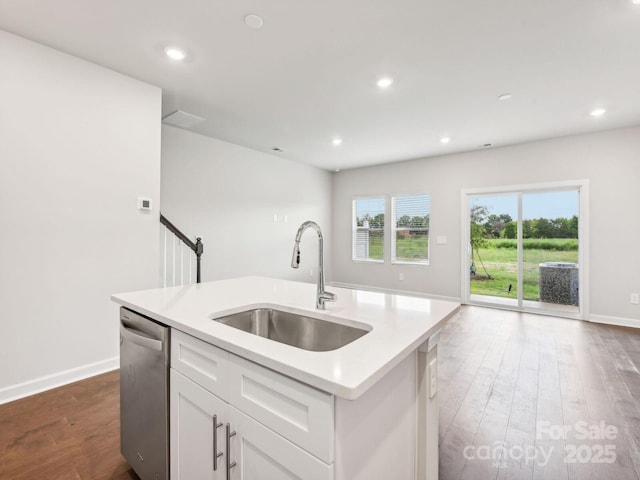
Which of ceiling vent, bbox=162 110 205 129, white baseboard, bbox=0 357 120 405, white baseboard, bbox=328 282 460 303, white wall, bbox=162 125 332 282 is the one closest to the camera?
white baseboard, bbox=0 357 120 405

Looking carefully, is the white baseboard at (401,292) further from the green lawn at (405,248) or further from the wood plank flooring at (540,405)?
the wood plank flooring at (540,405)

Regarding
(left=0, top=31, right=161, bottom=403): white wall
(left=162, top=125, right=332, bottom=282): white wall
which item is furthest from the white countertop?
(left=162, top=125, right=332, bottom=282): white wall

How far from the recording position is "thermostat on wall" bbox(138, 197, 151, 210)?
114 inches

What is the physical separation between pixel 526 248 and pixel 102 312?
5.70 meters

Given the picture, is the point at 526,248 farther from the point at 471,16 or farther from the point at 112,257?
the point at 112,257

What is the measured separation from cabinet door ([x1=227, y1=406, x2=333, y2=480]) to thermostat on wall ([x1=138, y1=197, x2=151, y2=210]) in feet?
8.35

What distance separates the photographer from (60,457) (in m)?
1.70

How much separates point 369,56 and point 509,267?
13.8 ft

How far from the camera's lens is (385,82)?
293 cm

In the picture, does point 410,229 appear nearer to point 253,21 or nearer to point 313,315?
point 253,21

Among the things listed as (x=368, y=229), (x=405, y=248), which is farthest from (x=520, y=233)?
(x=368, y=229)

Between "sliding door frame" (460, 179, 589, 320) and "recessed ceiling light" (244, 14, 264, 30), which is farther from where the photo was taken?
"sliding door frame" (460, 179, 589, 320)

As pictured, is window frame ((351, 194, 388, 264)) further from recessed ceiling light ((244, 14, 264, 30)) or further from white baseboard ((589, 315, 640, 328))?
recessed ceiling light ((244, 14, 264, 30))

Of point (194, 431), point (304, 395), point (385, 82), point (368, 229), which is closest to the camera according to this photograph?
point (304, 395)
